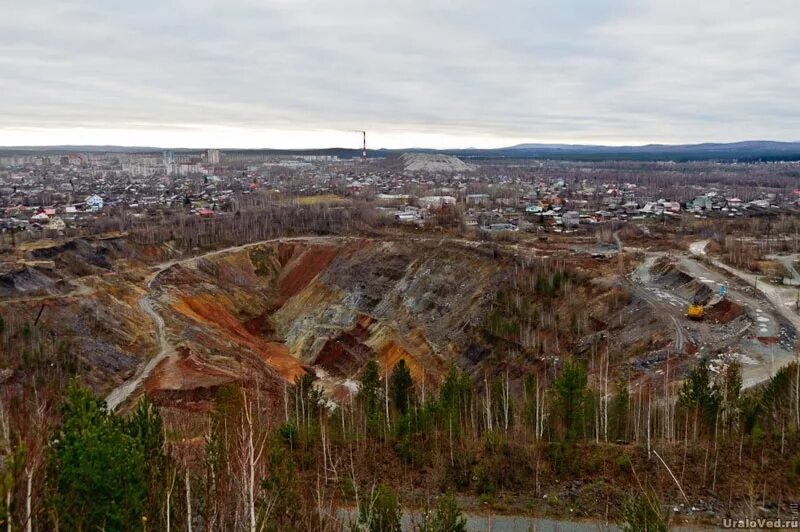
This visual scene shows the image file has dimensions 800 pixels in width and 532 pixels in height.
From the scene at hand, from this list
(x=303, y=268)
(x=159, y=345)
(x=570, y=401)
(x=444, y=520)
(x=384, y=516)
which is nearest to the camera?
(x=444, y=520)

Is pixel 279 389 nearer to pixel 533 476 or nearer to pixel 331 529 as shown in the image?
pixel 533 476

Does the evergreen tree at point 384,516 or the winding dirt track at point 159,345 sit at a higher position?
the evergreen tree at point 384,516

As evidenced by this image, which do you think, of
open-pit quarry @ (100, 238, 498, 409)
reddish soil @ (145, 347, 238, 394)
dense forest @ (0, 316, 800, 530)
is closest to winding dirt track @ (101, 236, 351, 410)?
open-pit quarry @ (100, 238, 498, 409)

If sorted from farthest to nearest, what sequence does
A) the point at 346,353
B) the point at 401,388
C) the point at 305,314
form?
the point at 305,314 < the point at 346,353 < the point at 401,388

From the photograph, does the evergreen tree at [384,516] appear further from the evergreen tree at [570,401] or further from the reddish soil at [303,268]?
the reddish soil at [303,268]

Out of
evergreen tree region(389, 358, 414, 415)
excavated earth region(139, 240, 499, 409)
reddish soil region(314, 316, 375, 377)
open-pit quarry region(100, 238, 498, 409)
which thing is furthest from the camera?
reddish soil region(314, 316, 375, 377)

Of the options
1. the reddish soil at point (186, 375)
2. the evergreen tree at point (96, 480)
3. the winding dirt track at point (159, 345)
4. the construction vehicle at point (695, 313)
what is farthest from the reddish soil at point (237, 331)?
the evergreen tree at point (96, 480)

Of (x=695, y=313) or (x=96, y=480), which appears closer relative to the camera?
(x=96, y=480)

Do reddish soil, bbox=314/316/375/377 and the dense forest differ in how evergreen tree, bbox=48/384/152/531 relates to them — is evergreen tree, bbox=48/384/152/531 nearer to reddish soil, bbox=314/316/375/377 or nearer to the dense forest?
the dense forest

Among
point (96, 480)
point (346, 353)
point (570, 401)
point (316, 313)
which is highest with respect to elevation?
point (96, 480)

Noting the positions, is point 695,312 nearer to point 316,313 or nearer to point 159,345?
point 316,313

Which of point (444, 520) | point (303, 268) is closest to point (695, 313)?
point (444, 520)
